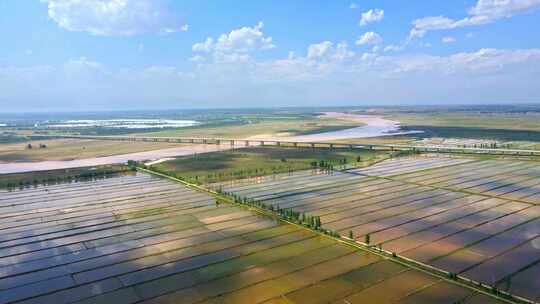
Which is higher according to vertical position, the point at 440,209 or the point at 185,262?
the point at 440,209

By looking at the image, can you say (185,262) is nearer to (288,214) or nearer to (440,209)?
(288,214)

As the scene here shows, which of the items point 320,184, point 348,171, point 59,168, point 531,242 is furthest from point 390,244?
point 59,168

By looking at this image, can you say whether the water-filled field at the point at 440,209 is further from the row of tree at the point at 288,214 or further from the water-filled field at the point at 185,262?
the water-filled field at the point at 185,262

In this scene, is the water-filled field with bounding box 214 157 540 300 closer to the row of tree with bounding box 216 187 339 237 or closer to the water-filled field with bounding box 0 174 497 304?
the row of tree with bounding box 216 187 339 237

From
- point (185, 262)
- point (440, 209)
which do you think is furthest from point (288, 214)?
point (440, 209)

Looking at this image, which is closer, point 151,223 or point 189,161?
point 151,223

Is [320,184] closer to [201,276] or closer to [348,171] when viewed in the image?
[348,171]
